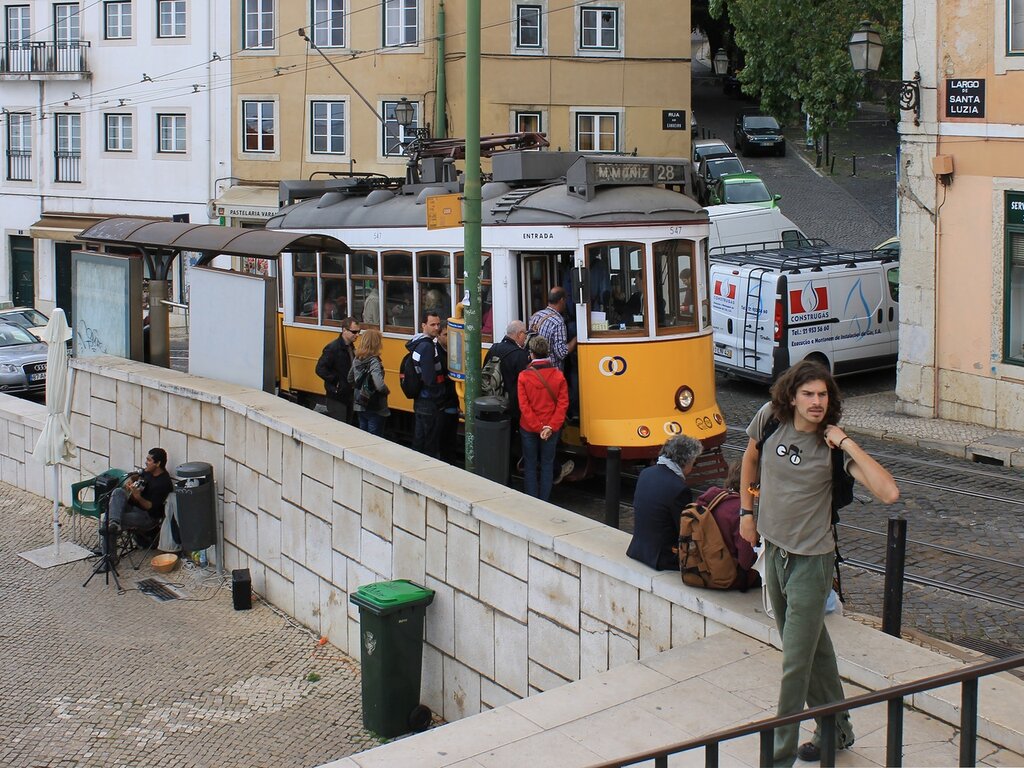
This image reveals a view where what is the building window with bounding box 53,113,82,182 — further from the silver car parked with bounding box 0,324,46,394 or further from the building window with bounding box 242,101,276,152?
the silver car parked with bounding box 0,324,46,394

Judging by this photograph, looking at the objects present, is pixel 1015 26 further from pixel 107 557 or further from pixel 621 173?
pixel 107 557

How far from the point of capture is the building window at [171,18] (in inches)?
1366

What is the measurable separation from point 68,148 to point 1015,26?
29.2 metres

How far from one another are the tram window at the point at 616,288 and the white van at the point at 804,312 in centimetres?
597

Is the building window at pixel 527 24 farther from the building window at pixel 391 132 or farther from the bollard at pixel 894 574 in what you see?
the bollard at pixel 894 574

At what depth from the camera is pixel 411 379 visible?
42.6 ft

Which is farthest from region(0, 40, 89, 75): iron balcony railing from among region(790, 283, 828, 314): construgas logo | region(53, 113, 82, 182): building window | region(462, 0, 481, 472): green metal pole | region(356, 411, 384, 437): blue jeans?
region(462, 0, 481, 472): green metal pole

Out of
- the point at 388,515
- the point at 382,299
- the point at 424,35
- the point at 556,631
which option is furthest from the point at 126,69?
the point at 556,631

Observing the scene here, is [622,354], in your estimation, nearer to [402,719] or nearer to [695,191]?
[695,191]

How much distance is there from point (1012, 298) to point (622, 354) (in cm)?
616

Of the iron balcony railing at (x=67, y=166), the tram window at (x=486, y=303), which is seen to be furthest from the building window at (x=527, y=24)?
the tram window at (x=486, y=303)

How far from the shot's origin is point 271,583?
39.3ft

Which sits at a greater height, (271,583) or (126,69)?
(126,69)

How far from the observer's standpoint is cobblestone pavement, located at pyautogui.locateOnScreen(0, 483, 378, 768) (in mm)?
9219
